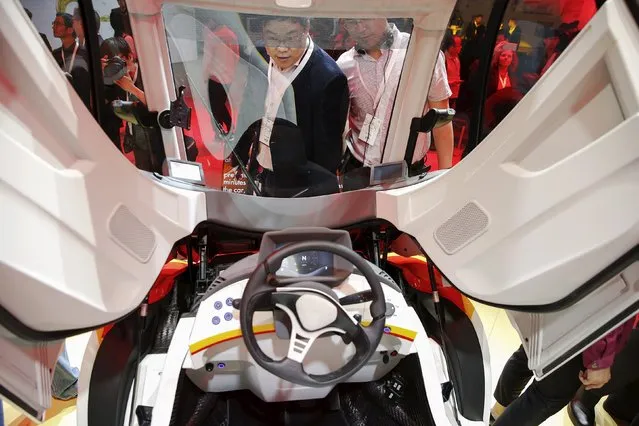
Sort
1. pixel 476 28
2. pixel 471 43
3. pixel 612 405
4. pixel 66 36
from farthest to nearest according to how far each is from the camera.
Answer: pixel 612 405
pixel 471 43
pixel 476 28
pixel 66 36

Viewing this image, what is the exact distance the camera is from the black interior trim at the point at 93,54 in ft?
5.69

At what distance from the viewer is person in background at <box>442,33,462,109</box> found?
7.47ft

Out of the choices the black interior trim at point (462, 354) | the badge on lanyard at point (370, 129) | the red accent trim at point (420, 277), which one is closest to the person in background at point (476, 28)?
the badge on lanyard at point (370, 129)

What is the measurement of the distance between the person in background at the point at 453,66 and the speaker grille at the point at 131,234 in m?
1.56

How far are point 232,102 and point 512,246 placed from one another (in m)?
1.21

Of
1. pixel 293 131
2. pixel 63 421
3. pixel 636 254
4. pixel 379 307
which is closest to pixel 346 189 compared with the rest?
pixel 293 131

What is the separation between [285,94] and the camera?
1.90 m

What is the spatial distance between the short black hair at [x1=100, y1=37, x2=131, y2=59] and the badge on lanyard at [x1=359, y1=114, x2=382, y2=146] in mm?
1080

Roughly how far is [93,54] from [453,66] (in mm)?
1677

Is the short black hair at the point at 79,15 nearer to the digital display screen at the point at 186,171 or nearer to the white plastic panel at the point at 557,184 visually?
the digital display screen at the point at 186,171

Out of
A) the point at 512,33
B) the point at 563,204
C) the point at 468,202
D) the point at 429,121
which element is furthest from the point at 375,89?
the point at 563,204

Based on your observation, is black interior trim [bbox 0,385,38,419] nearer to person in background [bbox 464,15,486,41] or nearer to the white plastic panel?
the white plastic panel

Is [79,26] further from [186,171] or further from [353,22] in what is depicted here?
[353,22]

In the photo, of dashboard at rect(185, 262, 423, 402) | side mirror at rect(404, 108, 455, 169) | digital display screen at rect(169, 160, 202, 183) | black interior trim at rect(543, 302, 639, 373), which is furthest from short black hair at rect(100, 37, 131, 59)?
black interior trim at rect(543, 302, 639, 373)
